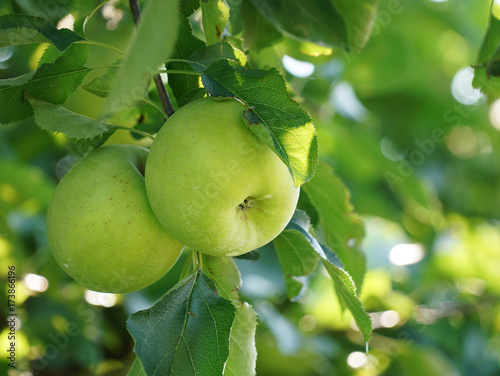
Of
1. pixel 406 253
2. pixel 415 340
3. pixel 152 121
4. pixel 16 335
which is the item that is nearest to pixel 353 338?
pixel 415 340

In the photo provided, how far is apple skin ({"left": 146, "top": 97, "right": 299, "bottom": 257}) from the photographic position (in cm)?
104

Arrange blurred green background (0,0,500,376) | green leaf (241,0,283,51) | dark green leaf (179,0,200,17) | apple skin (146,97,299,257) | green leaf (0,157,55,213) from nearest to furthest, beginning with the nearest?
apple skin (146,97,299,257), dark green leaf (179,0,200,17), green leaf (241,0,283,51), green leaf (0,157,55,213), blurred green background (0,0,500,376)

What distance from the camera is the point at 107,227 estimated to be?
1.18 meters

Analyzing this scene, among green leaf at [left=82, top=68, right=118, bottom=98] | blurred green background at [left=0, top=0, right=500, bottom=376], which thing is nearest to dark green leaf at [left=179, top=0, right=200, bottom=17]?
green leaf at [left=82, top=68, right=118, bottom=98]

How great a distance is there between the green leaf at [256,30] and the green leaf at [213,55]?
0.18 meters

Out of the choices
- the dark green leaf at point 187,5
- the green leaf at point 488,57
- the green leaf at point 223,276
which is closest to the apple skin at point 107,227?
the green leaf at point 223,276

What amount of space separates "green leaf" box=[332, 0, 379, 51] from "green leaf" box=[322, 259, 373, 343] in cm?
58

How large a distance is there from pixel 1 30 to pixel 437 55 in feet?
10.3

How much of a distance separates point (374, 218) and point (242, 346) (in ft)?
7.53

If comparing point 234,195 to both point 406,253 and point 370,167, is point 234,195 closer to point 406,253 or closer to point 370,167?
point 370,167

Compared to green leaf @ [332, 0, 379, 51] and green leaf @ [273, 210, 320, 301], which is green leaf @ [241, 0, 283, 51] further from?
green leaf @ [273, 210, 320, 301]

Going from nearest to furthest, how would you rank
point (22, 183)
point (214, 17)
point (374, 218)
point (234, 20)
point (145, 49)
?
point (145, 49) → point (214, 17) → point (234, 20) → point (22, 183) → point (374, 218)

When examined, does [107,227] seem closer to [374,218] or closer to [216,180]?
[216,180]


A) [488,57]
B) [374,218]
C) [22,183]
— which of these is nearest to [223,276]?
[488,57]
